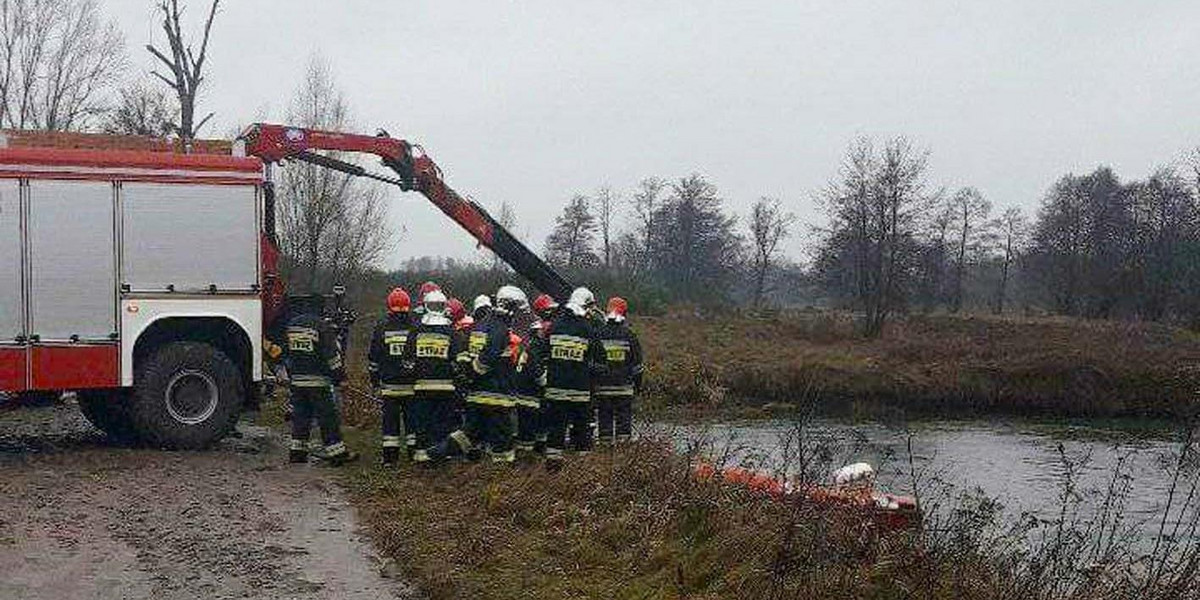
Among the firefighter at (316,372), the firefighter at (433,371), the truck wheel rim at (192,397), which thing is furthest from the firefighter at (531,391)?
the truck wheel rim at (192,397)

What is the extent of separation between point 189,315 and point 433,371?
8.12 ft

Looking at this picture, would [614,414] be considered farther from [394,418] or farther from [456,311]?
[394,418]

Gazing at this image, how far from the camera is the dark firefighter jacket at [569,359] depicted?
10.1 m

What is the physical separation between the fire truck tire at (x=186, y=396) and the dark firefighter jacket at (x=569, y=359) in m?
3.23

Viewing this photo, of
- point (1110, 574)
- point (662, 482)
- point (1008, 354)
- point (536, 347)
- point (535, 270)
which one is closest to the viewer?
point (1110, 574)

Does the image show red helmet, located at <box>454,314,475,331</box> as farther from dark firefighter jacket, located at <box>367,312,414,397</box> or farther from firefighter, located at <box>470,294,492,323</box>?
dark firefighter jacket, located at <box>367,312,414,397</box>

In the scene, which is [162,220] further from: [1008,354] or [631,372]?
[1008,354]

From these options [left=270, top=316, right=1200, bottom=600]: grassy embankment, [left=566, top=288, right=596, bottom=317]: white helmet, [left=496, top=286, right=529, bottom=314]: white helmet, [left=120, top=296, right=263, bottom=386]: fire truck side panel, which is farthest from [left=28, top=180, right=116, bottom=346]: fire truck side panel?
[left=566, top=288, right=596, bottom=317]: white helmet

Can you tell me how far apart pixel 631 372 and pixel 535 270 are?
4.22 meters

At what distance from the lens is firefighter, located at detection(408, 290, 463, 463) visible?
10.1 m

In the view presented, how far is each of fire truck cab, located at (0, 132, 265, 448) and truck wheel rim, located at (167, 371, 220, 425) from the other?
1 cm

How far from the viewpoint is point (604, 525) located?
726 centimetres

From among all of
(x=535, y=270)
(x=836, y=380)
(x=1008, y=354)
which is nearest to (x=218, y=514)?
(x=535, y=270)

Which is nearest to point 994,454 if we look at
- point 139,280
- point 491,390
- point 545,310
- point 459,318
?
point 545,310
